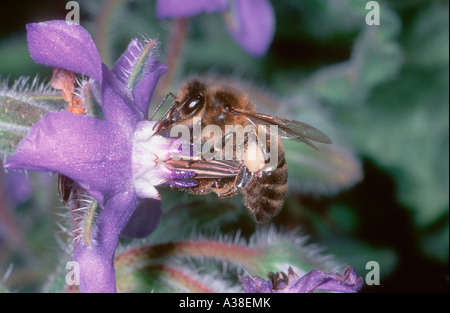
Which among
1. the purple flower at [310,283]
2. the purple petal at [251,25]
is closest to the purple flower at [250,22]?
the purple petal at [251,25]

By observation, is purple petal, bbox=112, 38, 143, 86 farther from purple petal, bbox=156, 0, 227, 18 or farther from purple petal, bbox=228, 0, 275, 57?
purple petal, bbox=228, 0, 275, 57

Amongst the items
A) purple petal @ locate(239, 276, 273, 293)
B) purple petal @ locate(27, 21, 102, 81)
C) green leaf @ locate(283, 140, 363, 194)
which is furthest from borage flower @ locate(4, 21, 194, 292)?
green leaf @ locate(283, 140, 363, 194)

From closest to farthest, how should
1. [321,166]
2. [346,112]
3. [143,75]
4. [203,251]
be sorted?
[143,75] → [203,251] → [321,166] → [346,112]

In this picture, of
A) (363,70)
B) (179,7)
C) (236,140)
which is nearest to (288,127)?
(236,140)

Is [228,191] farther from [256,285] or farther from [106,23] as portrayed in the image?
[106,23]
